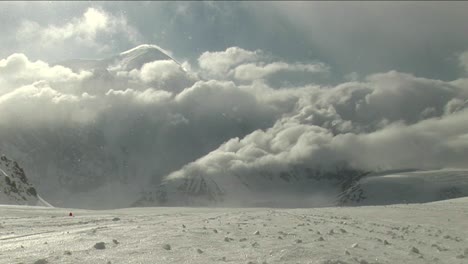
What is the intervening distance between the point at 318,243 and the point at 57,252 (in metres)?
8.35

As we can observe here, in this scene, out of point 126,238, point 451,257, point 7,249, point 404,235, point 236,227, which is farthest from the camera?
point 236,227

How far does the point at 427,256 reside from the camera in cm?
1524

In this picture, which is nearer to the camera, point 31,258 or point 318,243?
point 31,258

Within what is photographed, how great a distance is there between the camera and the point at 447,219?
29422mm

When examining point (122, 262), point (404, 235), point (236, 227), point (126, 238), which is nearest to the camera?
point (122, 262)

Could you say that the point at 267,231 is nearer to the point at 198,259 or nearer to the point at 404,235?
the point at 404,235

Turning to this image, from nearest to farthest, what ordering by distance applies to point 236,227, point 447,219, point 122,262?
point 122,262
point 236,227
point 447,219

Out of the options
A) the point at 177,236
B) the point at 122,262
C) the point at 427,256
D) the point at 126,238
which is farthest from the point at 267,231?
the point at 122,262

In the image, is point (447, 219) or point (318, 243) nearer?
point (318, 243)

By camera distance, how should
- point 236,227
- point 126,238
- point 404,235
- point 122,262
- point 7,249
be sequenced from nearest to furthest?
point 122,262, point 7,249, point 126,238, point 404,235, point 236,227

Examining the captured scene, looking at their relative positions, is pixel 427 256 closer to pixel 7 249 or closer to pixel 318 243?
pixel 318 243

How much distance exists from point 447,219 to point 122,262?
21.9m

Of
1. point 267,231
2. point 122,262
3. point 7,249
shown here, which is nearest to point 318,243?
point 267,231

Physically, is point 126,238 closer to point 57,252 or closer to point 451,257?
point 57,252
